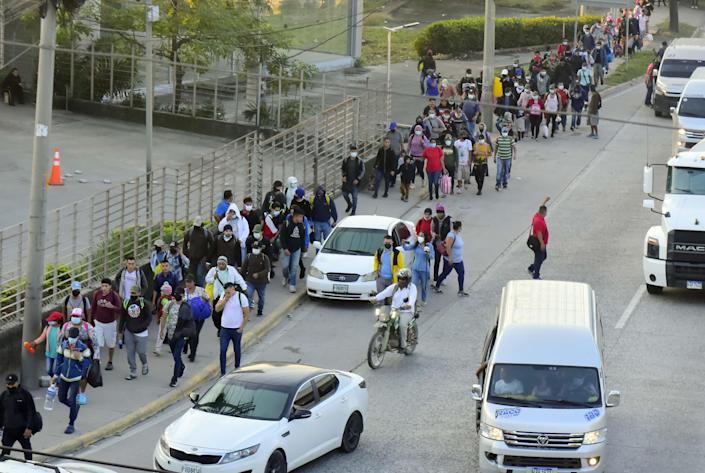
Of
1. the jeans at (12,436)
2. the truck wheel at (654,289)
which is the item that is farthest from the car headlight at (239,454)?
the truck wheel at (654,289)

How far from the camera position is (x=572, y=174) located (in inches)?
1521

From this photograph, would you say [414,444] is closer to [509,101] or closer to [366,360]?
[366,360]

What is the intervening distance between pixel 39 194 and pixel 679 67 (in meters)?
29.0

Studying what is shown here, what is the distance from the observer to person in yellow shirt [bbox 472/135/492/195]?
3512 centimetres

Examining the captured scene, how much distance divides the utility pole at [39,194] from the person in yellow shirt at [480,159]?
15206 mm

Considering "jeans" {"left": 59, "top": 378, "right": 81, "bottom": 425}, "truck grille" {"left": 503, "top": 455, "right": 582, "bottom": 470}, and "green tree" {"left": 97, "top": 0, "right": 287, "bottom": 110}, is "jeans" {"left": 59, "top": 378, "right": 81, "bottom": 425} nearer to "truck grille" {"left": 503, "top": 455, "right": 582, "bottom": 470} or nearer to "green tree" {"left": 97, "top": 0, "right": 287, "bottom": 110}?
"truck grille" {"left": 503, "top": 455, "right": 582, "bottom": 470}

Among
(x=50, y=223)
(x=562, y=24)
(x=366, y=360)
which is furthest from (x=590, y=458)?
Answer: (x=562, y=24)

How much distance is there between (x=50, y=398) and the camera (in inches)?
819

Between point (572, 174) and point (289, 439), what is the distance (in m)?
22.0

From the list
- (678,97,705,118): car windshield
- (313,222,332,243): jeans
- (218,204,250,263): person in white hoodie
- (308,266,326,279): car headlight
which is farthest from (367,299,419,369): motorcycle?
(678,97,705,118): car windshield

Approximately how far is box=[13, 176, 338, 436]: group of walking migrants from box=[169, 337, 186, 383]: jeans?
2 centimetres

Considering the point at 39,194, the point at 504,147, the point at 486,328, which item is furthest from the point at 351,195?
the point at 39,194

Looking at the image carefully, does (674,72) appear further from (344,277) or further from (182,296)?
(182,296)

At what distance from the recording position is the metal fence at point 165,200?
24703 mm
